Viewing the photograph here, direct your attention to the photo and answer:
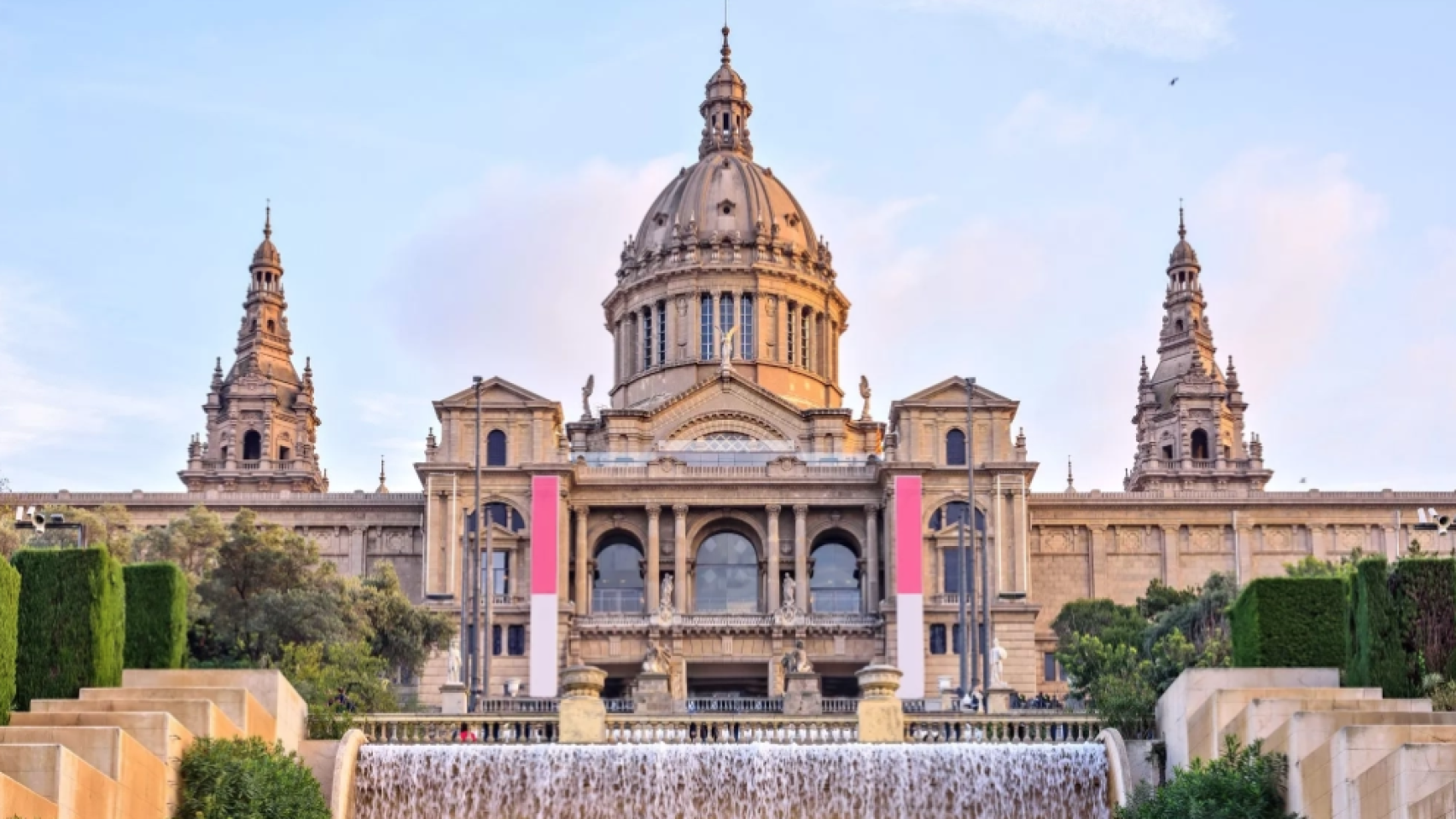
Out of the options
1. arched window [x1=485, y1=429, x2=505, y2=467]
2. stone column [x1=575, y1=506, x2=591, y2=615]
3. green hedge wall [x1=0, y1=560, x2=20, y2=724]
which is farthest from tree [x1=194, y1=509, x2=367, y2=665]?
green hedge wall [x1=0, y1=560, x2=20, y2=724]

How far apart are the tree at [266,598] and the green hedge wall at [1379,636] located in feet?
121

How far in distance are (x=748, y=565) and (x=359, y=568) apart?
17.8 m

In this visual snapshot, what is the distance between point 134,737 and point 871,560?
200 feet

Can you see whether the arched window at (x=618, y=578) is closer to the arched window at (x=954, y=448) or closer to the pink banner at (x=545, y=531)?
the pink banner at (x=545, y=531)

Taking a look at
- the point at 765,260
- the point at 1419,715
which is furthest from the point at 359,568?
the point at 1419,715

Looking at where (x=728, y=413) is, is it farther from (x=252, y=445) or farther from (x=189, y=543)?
(x=189, y=543)

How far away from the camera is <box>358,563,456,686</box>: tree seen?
84188 millimetres

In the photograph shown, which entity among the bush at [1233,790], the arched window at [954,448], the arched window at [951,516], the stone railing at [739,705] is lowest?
the bush at [1233,790]

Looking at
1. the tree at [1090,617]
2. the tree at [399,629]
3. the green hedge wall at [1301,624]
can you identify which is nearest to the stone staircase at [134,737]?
the green hedge wall at [1301,624]

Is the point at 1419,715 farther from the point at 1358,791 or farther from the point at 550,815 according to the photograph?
the point at 550,815

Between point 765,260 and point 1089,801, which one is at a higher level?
point 765,260

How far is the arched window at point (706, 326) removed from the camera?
116m

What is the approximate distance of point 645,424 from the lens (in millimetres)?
108875

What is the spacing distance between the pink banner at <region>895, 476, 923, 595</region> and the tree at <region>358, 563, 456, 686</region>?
17884mm
